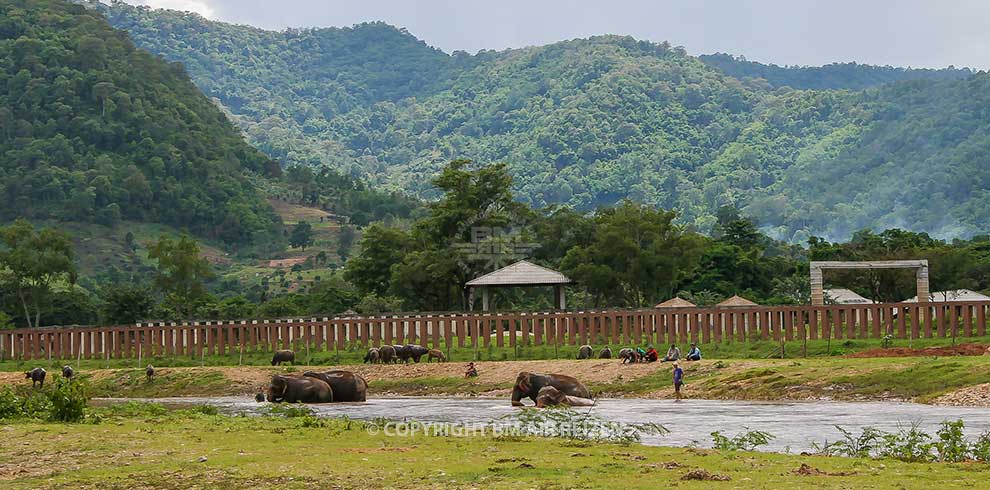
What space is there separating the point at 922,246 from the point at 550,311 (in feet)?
129

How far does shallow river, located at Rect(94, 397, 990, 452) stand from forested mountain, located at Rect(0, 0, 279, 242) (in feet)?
429

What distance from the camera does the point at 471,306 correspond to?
9394 cm

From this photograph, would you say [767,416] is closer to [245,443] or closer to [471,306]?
[245,443]

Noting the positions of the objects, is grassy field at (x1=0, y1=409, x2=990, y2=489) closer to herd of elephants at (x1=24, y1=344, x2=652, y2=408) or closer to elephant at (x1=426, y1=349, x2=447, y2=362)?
herd of elephants at (x1=24, y1=344, x2=652, y2=408)

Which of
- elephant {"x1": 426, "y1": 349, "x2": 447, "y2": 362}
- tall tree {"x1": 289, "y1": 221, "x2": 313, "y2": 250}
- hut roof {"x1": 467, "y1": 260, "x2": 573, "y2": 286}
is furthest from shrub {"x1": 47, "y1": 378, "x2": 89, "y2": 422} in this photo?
tall tree {"x1": 289, "y1": 221, "x2": 313, "y2": 250}

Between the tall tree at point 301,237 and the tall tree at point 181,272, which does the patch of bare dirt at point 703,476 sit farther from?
the tall tree at point 301,237

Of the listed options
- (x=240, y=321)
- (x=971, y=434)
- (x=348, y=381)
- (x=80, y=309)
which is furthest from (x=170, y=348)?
(x=971, y=434)

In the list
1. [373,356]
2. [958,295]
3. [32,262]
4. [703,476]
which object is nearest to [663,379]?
[373,356]

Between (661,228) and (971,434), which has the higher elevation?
(661,228)

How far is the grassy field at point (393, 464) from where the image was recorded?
20.1m

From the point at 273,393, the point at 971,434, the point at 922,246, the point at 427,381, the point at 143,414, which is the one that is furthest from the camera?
the point at 922,246

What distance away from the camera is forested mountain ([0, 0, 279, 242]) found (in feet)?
566

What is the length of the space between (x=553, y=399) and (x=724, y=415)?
5.59 meters

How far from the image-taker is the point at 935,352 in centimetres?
5147
